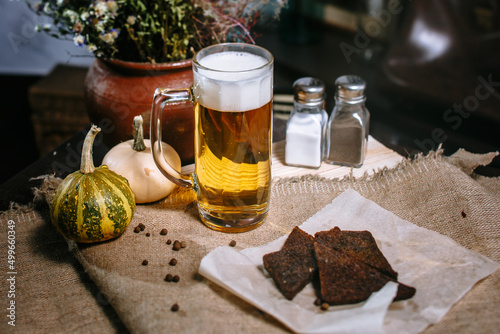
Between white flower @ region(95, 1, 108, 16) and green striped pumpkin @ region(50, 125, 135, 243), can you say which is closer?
green striped pumpkin @ region(50, 125, 135, 243)

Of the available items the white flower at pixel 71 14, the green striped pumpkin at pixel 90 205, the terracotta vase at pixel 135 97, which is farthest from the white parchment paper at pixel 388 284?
the white flower at pixel 71 14

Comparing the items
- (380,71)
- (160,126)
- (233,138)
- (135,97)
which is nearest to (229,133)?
(233,138)

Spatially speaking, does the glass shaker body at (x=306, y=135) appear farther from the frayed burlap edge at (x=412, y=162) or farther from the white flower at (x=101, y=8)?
the white flower at (x=101, y=8)

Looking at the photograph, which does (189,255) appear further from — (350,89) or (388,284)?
(350,89)

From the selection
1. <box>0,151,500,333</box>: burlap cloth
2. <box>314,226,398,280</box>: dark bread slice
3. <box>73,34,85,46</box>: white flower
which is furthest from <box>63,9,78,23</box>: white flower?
<box>314,226,398,280</box>: dark bread slice

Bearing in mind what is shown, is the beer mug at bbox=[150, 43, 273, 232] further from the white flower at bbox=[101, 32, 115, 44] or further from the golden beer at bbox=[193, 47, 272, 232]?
the white flower at bbox=[101, 32, 115, 44]
